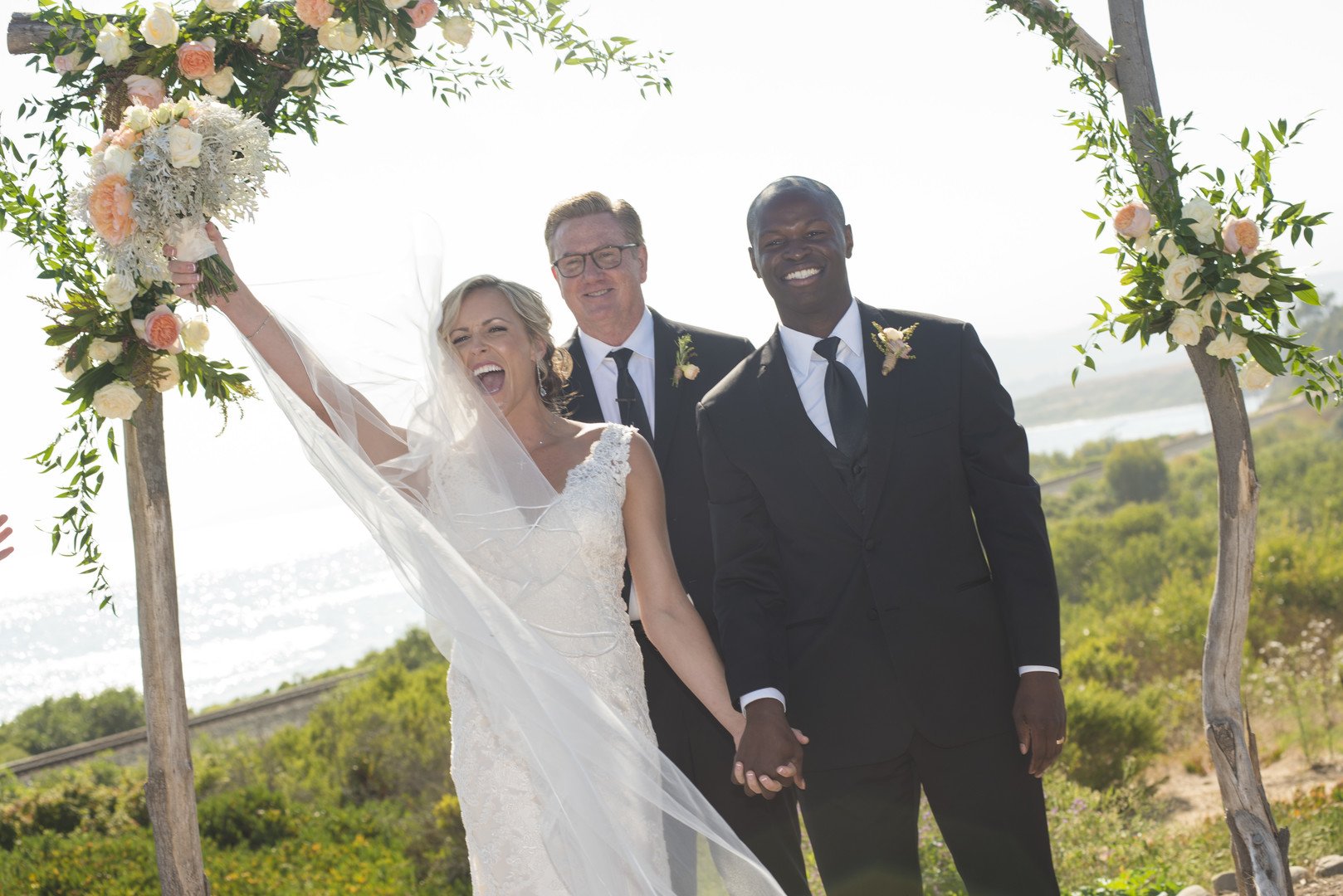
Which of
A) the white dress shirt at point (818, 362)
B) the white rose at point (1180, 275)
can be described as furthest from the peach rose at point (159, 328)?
the white rose at point (1180, 275)

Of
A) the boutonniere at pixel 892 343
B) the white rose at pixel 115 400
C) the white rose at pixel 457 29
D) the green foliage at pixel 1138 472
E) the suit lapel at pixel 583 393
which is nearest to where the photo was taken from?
the boutonniere at pixel 892 343

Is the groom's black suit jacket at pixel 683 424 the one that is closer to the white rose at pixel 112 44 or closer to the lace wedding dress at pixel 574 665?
the lace wedding dress at pixel 574 665

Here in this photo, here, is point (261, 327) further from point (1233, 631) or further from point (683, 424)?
point (1233, 631)

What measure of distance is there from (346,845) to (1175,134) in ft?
18.9

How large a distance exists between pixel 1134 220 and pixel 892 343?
2.78ft

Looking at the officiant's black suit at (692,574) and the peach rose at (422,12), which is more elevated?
the peach rose at (422,12)

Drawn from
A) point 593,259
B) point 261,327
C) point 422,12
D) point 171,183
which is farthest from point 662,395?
point 171,183

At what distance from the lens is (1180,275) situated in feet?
11.0

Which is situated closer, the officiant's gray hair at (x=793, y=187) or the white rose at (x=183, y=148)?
the white rose at (x=183, y=148)

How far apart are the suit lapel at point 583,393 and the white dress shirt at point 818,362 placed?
0.87m

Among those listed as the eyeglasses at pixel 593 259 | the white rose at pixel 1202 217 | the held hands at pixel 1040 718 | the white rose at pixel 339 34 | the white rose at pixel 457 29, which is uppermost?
the white rose at pixel 457 29

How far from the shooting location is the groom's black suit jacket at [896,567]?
3068 millimetres

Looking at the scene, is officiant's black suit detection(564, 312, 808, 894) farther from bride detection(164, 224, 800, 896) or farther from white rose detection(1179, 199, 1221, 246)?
white rose detection(1179, 199, 1221, 246)

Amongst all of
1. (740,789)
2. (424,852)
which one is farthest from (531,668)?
(424,852)
